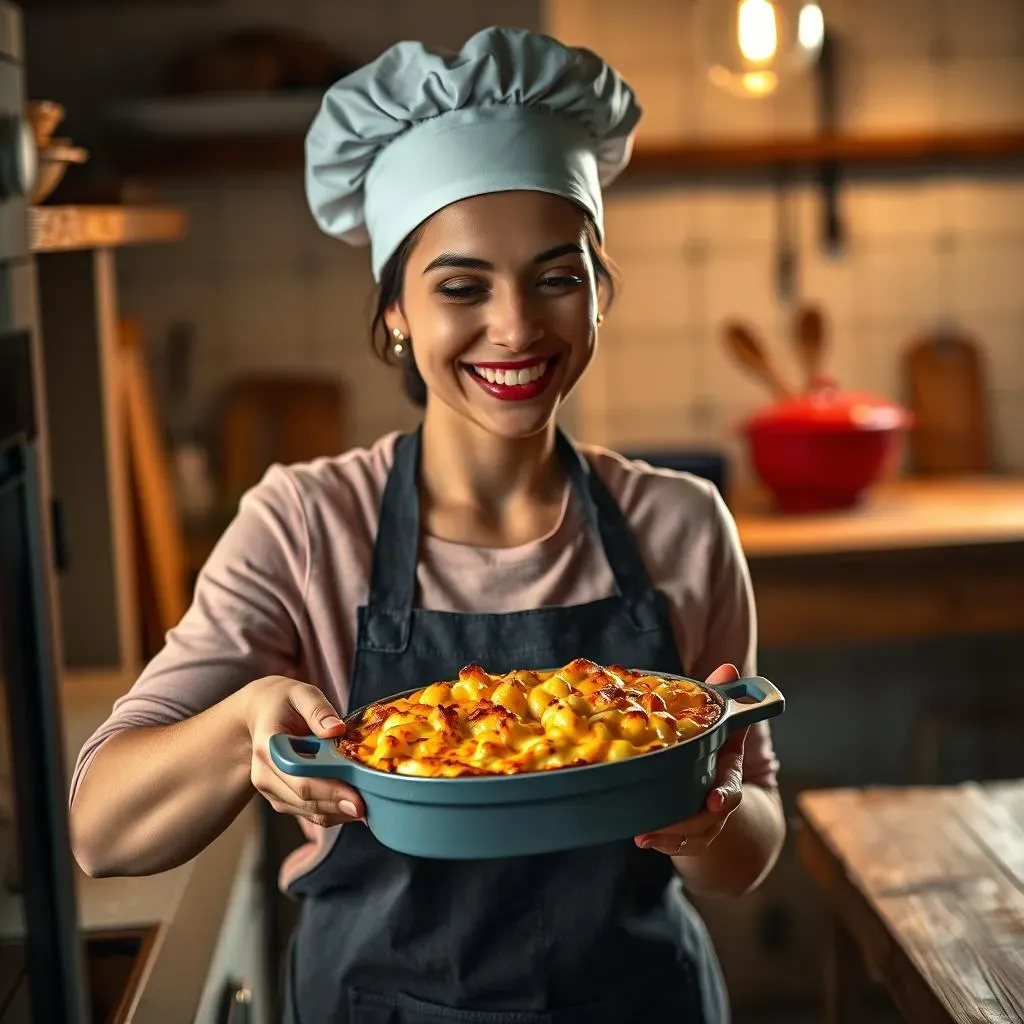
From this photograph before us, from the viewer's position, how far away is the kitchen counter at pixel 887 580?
269 cm

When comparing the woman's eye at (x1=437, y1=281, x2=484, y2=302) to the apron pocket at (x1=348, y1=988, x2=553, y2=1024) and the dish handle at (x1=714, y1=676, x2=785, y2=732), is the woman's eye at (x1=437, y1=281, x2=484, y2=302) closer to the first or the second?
the dish handle at (x1=714, y1=676, x2=785, y2=732)

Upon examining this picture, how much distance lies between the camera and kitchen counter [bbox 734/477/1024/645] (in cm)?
269

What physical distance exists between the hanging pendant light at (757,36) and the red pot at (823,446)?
66 cm

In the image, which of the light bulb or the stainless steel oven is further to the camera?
the light bulb

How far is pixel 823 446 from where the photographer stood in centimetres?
284

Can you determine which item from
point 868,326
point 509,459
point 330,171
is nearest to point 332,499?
point 509,459

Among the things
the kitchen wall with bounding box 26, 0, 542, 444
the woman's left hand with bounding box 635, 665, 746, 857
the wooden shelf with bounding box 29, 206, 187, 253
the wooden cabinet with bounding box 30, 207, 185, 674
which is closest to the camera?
the woman's left hand with bounding box 635, 665, 746, 857

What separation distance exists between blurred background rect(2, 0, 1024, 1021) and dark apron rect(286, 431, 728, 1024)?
1175mm

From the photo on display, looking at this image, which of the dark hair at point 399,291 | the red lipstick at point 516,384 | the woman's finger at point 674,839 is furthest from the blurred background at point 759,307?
the woman's finger at point 674,839

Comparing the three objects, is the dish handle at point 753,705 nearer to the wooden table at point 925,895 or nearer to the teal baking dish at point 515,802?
the teal baking dish at point 515,802

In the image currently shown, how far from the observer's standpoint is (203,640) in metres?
1.29

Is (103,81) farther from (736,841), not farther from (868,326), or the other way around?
(736,841)

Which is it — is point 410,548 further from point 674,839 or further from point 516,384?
point 674,839

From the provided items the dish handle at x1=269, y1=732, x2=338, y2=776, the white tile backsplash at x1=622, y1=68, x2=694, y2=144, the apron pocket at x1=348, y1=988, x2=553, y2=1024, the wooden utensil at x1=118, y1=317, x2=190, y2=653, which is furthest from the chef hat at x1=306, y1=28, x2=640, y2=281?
the white tile backsplash at x1=622, y1=68, x2=694, y2=144
